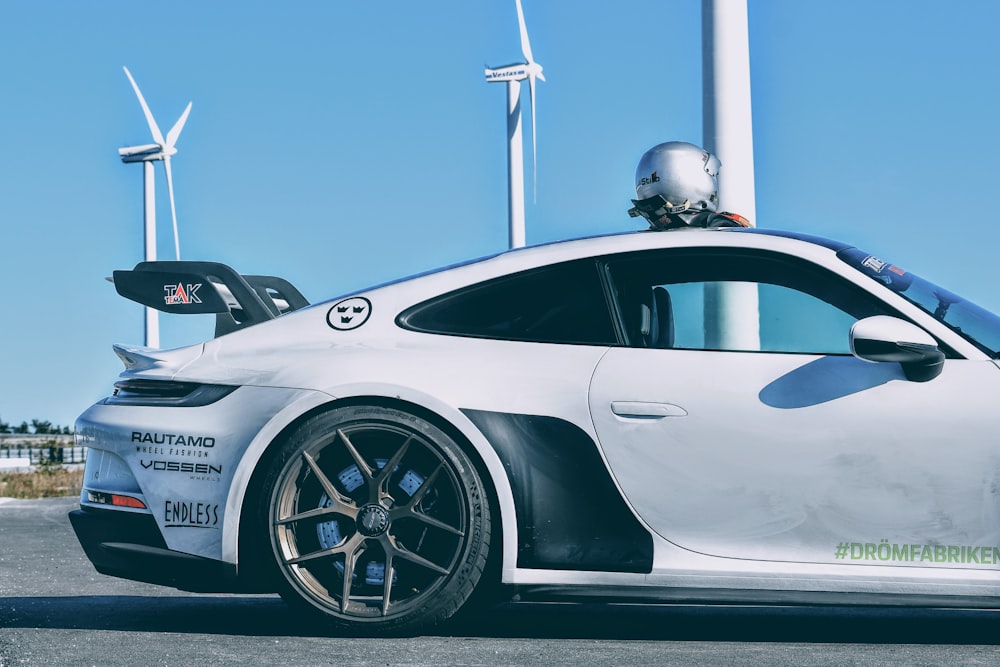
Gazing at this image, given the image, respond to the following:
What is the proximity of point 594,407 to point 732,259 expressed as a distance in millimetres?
743

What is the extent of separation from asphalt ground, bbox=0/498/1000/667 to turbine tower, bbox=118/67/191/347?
926 inches

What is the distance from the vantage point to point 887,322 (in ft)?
14.9

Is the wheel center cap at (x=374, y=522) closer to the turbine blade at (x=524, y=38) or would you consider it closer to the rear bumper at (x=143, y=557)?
the rear bumper at (x=143, y=557)

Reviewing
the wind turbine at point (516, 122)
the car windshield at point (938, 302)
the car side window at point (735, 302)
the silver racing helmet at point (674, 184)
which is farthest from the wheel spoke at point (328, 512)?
the wind turbine at point (516, 122)

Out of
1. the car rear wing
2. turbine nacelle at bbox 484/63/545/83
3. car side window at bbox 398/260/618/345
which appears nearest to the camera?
car side window at bbox 398/260/618/345

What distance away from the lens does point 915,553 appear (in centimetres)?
459

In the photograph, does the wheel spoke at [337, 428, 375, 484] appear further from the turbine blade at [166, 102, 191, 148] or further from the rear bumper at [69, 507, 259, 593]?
the turbine blade at [166, 102, 191, 148]

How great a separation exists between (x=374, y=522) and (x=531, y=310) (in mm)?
927

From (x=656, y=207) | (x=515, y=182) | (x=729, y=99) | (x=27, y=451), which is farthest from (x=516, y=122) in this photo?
(x=27, y=451)

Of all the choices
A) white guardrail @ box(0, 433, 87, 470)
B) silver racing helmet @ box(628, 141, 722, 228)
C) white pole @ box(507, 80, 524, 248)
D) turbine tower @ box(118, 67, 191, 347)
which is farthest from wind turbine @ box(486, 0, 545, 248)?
white guardrail @ box(0, 433, 87, 470)

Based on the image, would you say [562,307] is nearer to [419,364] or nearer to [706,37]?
[419,364]

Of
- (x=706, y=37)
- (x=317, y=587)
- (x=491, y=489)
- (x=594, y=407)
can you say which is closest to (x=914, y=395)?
(x=594, y=407)

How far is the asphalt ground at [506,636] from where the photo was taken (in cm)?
449

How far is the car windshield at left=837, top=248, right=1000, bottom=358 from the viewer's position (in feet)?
15.6
